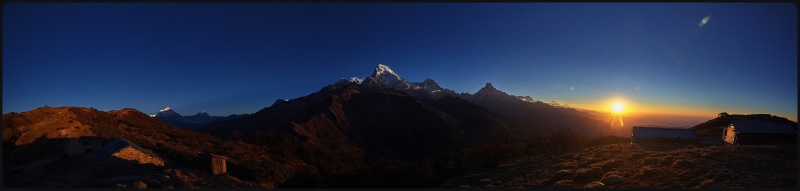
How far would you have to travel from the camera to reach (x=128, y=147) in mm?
8258

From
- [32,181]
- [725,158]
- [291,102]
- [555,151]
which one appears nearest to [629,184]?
[725,158]

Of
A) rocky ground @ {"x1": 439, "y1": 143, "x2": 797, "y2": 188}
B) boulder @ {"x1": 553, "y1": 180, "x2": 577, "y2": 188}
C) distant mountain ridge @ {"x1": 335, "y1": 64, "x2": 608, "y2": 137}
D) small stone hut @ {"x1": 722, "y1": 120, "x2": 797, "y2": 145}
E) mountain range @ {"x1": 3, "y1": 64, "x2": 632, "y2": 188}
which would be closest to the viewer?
rocky ground @ {"x1": 439, "y1": 143, "x2": 797, "y2": 188}

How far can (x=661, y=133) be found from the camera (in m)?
14.2

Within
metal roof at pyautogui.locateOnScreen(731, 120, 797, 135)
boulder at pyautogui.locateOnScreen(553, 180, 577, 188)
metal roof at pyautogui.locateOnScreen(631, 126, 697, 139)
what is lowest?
boulder at pyautogui.locateOnScreen(553, 180, 577, 188)

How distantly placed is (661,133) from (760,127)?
3364mm

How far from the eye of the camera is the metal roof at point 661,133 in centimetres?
1399

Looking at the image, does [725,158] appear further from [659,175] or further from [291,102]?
[291,102]

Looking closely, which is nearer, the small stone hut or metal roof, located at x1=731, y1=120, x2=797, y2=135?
the small stone hut

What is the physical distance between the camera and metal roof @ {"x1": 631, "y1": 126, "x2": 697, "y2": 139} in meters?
14.0

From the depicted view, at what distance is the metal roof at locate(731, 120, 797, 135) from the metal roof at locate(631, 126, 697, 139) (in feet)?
8.54

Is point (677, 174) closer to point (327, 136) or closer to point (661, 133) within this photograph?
point (661, 133)

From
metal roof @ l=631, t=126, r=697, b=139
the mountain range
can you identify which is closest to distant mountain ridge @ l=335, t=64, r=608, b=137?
the mountain range

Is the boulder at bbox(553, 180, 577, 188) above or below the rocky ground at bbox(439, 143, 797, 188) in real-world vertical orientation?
below

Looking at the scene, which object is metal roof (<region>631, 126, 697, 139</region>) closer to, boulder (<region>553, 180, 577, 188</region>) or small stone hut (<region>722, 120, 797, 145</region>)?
small stone hut (<region>722, 120, 797, 145</region>)
